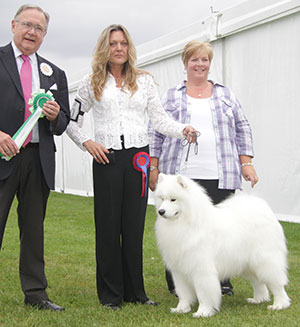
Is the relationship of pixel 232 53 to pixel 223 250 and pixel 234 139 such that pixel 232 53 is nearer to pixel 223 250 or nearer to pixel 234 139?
pixel 234 139

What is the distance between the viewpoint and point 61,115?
3336 millimetres

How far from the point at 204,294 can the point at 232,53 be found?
539 cm

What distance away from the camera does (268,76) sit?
7.36m

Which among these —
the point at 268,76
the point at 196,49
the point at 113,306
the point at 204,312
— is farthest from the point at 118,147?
the point at 268,76

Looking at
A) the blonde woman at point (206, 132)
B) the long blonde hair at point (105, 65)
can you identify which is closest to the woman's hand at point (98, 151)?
the long blonde hair at point (105, 65)

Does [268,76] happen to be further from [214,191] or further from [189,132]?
[189,132]

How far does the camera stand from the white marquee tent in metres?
6.96

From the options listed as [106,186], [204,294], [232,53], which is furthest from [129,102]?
[232,53]

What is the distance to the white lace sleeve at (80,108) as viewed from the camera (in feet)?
11.7

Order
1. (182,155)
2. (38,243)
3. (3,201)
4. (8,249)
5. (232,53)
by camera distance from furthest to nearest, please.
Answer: (232,53) → (8,249) → (182,155) → (38,243) → (3,201)

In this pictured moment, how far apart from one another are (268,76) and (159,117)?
4.12m

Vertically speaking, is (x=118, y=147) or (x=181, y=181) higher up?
(x=118, y=147)

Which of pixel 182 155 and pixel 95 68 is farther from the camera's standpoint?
pixel 182 155

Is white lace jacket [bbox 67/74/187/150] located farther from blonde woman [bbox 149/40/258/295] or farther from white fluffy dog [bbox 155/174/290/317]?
A: white fluffy dog [bbox 155/174/290/317]
